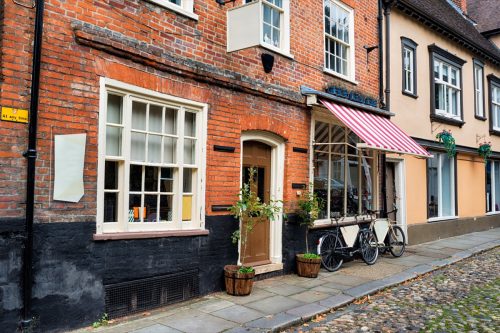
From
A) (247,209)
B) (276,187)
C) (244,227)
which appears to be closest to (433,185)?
(276,187)

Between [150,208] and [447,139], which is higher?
[447,139]

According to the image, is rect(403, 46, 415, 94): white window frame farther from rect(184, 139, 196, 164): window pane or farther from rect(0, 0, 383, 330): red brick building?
rect(184, 139, 196, 164): window pane

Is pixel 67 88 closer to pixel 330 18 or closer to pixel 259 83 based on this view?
Result: pixel 259 83

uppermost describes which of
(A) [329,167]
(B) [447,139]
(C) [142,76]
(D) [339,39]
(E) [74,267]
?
(D) [339,39]

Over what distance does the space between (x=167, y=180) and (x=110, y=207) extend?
99 centimetres

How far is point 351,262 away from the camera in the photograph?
9922 millimetres

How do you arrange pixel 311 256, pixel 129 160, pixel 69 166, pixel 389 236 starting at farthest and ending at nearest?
pixel 389 236 → pixel 311 256 → pixel 129 160 → pixel 69 166

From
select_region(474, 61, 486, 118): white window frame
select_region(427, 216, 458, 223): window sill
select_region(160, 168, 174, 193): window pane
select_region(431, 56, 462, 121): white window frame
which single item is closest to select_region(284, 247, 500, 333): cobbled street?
select_region(160, 168, 174, 193): window pane

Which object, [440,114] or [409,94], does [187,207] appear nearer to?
[409,94]

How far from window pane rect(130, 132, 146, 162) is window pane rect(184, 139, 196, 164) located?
0.78 m

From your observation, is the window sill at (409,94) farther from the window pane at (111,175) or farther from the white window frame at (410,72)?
the window pane at (111,175)

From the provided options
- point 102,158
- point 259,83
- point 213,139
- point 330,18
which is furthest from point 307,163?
point 102,158

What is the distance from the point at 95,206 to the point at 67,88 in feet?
4.85

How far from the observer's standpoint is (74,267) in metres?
5.12
